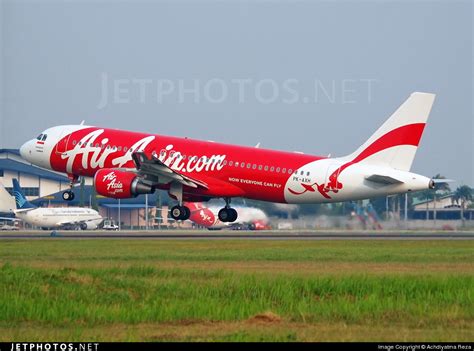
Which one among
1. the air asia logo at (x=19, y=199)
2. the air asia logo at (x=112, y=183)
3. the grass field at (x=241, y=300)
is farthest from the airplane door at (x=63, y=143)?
the air asia logo at (x=19, y=199)

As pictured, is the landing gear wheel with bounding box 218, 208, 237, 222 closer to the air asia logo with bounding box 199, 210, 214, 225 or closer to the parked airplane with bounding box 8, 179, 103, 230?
the air asia logo with bounding box 199, 210, 214, 225

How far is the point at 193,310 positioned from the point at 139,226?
294 ft

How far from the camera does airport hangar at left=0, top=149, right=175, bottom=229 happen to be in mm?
126812

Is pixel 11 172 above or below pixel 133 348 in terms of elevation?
above

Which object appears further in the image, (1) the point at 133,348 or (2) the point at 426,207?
(2) the point at 426,207

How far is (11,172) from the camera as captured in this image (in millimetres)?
128875

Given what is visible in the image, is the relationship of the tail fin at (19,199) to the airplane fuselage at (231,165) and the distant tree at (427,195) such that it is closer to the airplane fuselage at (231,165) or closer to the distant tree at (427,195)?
the distant tree at (427,195)

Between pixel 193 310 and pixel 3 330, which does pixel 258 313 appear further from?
pixel 3 330

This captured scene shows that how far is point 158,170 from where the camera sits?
68.9 metres

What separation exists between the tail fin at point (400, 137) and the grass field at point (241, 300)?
18.7 metres

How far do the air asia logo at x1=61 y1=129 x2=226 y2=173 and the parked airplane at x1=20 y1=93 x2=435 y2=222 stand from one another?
6 centimetres

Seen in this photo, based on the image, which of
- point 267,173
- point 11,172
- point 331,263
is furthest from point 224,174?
point 11,172

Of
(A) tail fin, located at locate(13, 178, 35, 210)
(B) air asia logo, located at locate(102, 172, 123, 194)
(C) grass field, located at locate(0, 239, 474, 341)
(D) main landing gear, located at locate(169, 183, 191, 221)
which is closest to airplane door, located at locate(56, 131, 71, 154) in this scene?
(B) air asia logo, located at locate(102, 172, 123, 194)

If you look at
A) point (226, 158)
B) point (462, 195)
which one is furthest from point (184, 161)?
point (462, 195)
